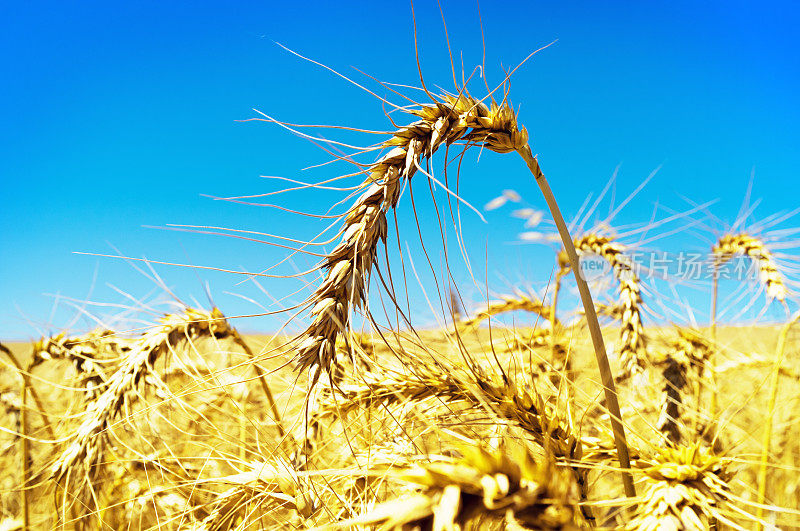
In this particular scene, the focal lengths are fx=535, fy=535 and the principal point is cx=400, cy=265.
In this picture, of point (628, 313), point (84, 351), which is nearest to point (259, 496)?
point (628, 313)

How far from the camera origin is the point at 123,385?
2.01m

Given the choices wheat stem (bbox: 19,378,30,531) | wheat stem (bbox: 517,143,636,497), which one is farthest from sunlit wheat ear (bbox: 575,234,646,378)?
wheat stem (bbox: 19,378,30,531)

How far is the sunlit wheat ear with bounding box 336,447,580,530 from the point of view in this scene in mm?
781

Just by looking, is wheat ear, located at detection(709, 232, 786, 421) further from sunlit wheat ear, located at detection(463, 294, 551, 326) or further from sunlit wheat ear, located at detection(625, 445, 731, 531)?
sunlit wheat ear, located at detection(625, 445, 731, 531)

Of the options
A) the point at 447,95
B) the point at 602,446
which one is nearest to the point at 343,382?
the point at 602,446

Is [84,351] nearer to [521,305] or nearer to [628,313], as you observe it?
[521,305]

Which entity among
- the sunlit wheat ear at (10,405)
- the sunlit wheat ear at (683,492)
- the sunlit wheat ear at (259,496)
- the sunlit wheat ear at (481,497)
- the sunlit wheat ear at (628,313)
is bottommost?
the sunlit wheat ear at (683,492)

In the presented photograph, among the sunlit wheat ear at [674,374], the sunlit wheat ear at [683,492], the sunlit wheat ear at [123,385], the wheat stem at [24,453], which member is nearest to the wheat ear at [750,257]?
the sunlit wheat ear at [674,374]

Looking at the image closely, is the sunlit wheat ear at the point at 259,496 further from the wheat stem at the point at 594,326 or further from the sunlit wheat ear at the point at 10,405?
the sunlit wheat ear at the point at 10,405

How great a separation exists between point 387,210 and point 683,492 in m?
0.78

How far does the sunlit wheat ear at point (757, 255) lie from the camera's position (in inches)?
93.4

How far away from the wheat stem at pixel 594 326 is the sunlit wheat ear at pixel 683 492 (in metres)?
0.11

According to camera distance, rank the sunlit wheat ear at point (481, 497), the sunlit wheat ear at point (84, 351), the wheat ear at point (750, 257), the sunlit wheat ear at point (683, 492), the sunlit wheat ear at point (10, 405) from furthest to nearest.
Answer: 1. the sunlit wheat ear at point (10, 405)
2. the sunlit wheat ear at point (84, 351)
3. the wheat ear at point (750, 257)
4. the sunlit wheat ear at point (683, 492)
5. the sunlit wheat ear at point (481, 497)

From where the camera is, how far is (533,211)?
Answer: 1.63 meters
